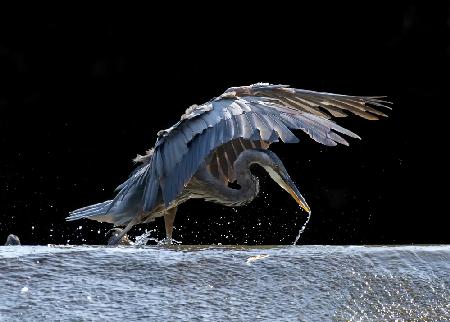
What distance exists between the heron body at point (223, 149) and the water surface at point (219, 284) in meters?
1.06

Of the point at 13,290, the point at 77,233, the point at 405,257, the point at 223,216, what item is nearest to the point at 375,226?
the point at 223,216

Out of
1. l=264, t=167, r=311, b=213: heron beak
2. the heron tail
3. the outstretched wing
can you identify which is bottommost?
the heron tail

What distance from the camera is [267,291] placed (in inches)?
128

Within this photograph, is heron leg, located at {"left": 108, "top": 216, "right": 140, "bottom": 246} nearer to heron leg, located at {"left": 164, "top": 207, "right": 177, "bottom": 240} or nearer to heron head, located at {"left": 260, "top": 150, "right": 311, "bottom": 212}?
heron leg, located at {"left": 164, "top": 207, "right": 177, "bottom": 240}

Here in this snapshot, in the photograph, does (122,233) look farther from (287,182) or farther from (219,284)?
(219,284)

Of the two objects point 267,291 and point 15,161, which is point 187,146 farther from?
point 15,161

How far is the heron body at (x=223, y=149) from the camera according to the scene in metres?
4.71

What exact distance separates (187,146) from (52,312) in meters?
1.83

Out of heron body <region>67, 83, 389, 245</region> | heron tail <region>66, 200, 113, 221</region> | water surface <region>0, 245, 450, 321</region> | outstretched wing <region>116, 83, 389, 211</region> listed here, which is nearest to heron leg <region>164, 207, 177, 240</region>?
heron body <region>67, 83, 389, 245</region>

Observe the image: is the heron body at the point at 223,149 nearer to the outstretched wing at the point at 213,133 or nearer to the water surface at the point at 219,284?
the outstretched wing at the point at 213,133

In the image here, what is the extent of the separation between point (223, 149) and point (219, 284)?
2.25 metres

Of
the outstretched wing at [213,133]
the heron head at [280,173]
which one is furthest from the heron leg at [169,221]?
the heron head at [280,173]

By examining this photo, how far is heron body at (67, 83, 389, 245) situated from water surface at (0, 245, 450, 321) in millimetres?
1057

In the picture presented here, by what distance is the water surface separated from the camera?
3090 millimetres
